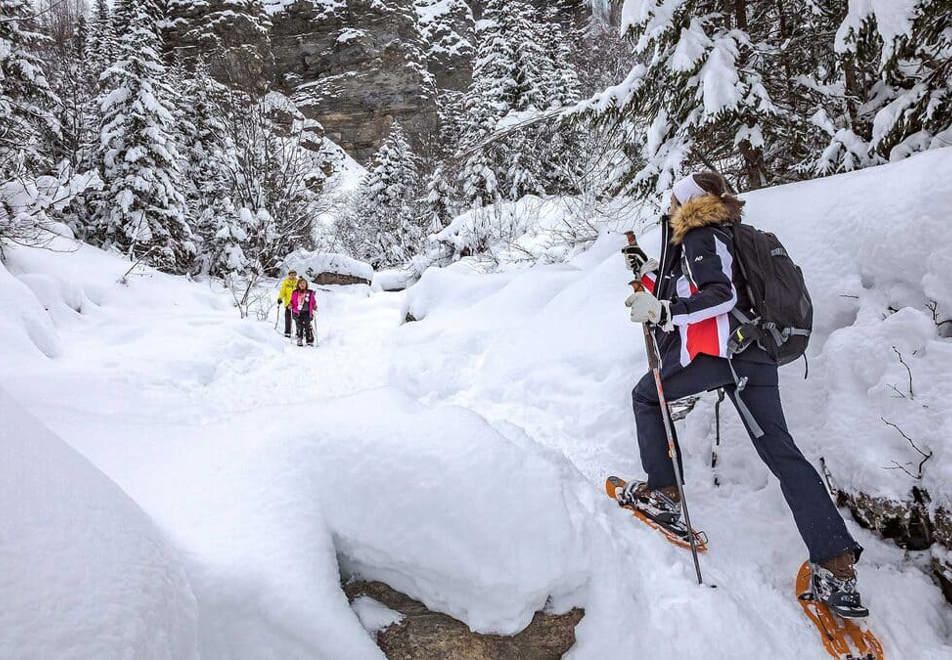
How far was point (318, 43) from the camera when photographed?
53.8m

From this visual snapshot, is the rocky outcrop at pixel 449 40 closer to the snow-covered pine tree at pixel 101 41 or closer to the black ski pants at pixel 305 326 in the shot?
the snow-covered pine tree at pixel 101 41

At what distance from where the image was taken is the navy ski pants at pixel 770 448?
239cm

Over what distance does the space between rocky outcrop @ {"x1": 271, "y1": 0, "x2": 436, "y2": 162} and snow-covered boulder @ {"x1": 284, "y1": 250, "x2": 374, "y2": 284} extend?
3524 centimetres

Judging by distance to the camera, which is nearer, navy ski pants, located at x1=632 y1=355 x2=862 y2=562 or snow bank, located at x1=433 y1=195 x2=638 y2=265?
navy ski pants, located at x1=632 y1=355 x2=862 y2=562

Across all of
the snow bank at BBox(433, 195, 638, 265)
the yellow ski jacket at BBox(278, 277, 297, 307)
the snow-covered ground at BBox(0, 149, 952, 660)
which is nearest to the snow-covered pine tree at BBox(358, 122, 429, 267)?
the snow bank at BBox(433, 195, 638, 265)

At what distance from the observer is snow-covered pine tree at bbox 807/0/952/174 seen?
12.5 ft

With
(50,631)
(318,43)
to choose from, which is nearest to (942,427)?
(50,631)

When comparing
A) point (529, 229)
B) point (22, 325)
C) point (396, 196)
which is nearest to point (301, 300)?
point (22, 325)

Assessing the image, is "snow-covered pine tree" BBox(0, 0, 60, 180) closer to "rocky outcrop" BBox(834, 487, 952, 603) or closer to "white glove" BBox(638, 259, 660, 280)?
"white glove" BBox(638, 259, 660, 280)

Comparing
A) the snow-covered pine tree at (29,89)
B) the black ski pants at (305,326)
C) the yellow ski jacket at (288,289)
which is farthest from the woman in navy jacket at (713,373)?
the snow-covered pine tree at (29,89)

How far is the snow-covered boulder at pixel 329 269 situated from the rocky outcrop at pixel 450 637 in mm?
21554

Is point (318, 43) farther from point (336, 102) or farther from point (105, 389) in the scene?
point (105, 389)

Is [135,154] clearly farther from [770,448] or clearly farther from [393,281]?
[770,448]

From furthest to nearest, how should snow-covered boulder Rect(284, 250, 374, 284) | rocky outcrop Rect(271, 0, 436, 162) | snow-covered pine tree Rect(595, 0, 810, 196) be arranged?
rocky outcrop Rect(271, 0, 436, 162) → snow-covered boulder Rect(284, 250, 374, 284) → snow-covered pine tree Rect(595, 0, 810, 196)
